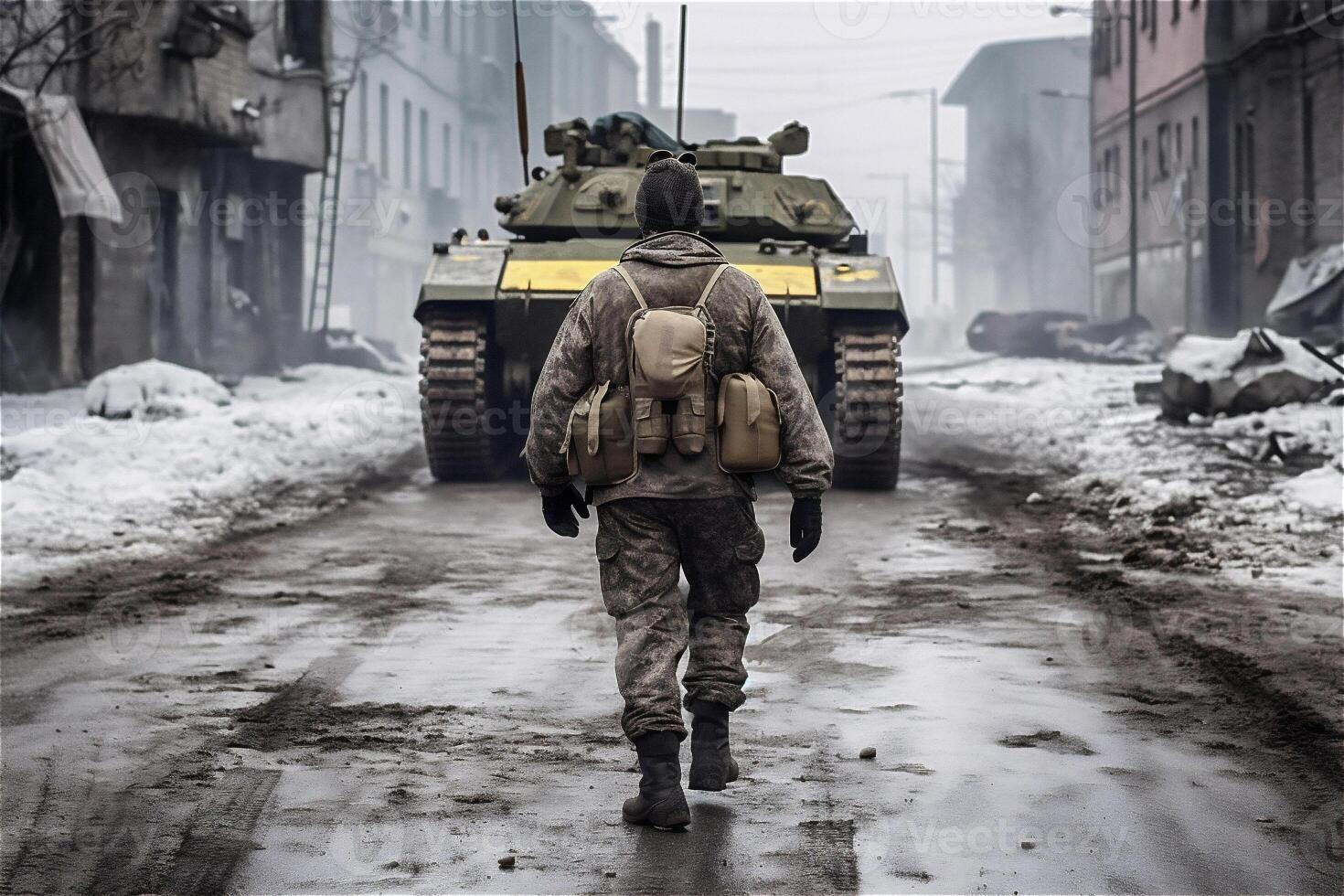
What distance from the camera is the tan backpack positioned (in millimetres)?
4637

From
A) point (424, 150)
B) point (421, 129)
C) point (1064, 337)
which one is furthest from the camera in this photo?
point (424, 150)

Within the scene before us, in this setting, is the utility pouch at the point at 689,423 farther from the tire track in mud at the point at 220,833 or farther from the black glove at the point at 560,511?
the tire track in mud at the point at 220,833

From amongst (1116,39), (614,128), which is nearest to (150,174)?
(614,128)

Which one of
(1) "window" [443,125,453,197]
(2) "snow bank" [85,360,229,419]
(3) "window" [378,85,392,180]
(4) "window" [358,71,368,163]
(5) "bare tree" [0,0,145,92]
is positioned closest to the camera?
(2) "snow bank" [85,360,229,419]

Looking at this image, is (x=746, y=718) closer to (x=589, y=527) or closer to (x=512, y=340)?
(x=589, y=527)

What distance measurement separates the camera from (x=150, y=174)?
968 inches

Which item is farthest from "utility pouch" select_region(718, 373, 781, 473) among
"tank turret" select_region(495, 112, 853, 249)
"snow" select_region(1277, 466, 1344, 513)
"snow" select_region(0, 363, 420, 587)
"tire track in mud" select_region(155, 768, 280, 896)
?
"tank turret" select_region(495, 112, 853, 249)

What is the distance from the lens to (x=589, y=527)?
10.8 metres

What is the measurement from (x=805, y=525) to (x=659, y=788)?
0.82 meters

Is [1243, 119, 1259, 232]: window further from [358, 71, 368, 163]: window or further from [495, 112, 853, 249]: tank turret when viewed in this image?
[358, 71, 368, 163]: window

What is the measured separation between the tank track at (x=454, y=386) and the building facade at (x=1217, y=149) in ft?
63.9

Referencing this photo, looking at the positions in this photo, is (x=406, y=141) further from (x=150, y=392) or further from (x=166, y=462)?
(x=166, y=462)

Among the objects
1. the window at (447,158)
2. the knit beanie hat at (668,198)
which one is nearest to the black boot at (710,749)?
the knit beanie hat at (668,198)

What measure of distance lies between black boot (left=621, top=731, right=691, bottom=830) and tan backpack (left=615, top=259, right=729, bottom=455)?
72 centimetres
